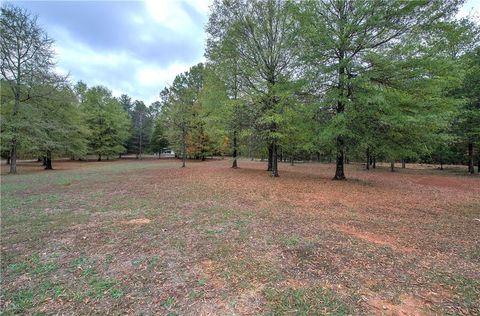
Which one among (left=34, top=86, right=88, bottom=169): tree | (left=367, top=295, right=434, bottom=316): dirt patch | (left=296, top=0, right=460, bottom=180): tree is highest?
(left=296, top=0, right=460, bottom=180): tree

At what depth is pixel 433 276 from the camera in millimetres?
3408

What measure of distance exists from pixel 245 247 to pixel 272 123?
10.4 m

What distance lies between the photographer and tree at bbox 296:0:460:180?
1029 centimetres

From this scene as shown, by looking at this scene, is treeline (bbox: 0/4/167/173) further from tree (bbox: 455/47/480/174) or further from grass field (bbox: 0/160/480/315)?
tree (bbox: 455/47/480/174)

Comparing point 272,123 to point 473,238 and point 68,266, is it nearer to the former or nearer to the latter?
point 473,238

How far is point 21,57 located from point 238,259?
70.9 ft

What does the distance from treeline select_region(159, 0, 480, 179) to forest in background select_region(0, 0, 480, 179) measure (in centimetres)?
5

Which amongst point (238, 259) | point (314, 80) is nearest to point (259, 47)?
point (314, 80)

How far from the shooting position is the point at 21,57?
16.8 meters

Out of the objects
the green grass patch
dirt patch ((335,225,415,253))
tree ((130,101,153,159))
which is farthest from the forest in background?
tree ((130,101,153,159))

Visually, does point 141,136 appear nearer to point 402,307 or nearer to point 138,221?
point 138,221

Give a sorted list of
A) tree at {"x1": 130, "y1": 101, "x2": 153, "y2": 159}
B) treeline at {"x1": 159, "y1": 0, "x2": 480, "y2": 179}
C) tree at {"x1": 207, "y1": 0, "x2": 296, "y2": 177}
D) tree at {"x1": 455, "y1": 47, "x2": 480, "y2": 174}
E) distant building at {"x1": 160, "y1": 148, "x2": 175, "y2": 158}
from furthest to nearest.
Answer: distant building at {"x1": 160, "y1": 148, "x2": 175, "y2": 158} < tree at {"x1": 130, "y1": 101, "x2": 153, "y2": 159} < tree at {"x1": 455, "y1": 47, "x2": 480, "y2": 174} < tree at {"x1": 207, "y1": 0, "x2": 296, "y2": 177} < treeline at {"x1": 159, "y1": 0, "x2": 480, "y2": 179}

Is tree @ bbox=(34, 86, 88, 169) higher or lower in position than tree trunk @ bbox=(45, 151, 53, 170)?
higher

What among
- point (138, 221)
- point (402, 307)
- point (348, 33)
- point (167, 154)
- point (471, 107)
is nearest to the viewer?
point (402, 307)
